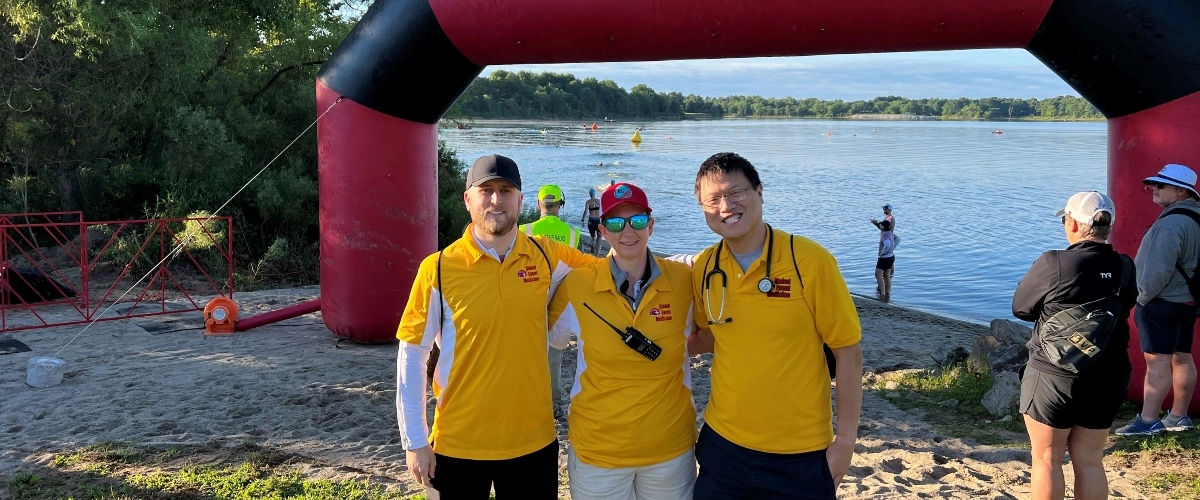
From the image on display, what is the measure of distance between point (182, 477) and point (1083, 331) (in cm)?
456

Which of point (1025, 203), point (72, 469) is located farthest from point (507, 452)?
point (1025, 203)

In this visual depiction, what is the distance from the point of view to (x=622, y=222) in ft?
9.07

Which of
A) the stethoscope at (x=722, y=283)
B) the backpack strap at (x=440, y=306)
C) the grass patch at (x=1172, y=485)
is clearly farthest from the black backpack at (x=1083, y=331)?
the backpack strap at (x=440, y=306)

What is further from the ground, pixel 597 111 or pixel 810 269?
pixel 597 111

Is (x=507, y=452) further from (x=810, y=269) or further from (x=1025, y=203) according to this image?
(x=1025, y=203)

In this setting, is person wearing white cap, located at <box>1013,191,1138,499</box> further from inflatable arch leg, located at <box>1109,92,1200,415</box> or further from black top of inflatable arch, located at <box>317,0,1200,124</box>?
black top of inflatable arch, located at <box>317,0,1200,124</box>

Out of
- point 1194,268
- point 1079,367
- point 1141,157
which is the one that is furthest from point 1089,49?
point 1079,367

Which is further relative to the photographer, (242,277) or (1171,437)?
(242,277)

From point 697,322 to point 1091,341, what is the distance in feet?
5.67

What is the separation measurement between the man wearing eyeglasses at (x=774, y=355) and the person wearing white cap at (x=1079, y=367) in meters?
1.33

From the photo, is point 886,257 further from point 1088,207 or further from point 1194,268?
point 1088,207

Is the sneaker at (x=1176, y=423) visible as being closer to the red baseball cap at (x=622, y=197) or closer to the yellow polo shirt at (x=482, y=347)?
the red baseball cap at (x=622, y=197)

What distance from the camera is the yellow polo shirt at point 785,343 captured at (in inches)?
102

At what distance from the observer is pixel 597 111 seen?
10425cm
